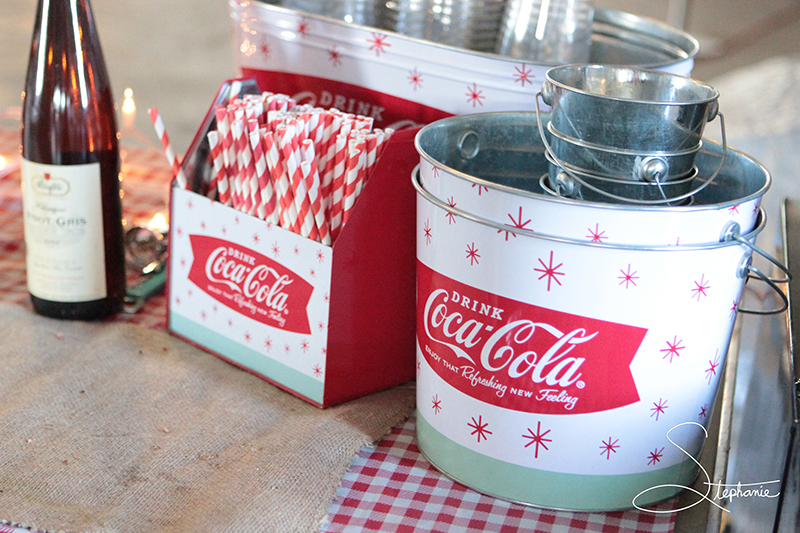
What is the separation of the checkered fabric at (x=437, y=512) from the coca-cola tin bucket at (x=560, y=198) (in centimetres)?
25

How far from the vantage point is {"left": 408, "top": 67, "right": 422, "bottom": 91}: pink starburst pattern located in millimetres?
804

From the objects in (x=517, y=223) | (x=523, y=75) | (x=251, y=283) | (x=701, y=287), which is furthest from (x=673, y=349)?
(x=251, y=283)

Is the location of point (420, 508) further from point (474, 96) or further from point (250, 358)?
point (474, 96)

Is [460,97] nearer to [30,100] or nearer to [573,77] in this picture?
[573,77]

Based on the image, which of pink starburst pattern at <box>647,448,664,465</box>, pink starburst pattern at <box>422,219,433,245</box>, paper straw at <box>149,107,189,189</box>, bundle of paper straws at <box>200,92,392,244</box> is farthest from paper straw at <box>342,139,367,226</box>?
pink starburst pattern at <box>647,448,664,465</box>

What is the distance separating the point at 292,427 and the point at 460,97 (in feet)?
1.23

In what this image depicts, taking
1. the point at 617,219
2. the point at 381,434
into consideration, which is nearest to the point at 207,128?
the point at 381,434

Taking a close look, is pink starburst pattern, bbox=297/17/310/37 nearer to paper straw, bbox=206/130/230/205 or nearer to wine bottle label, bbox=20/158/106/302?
paper straw, bbox=206/130/230/205

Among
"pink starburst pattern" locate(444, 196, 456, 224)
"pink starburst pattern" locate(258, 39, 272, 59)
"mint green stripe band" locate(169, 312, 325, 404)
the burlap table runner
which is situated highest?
"pink starburst pattern" locate(258, 39, 272, 59)

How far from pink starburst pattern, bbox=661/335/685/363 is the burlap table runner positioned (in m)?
0.28

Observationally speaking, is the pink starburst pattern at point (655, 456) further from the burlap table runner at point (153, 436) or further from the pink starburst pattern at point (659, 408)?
the burlap table runner at point (153, 436)

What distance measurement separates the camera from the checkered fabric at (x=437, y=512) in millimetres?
606

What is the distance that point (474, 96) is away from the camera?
772 mm

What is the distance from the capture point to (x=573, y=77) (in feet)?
2.11
